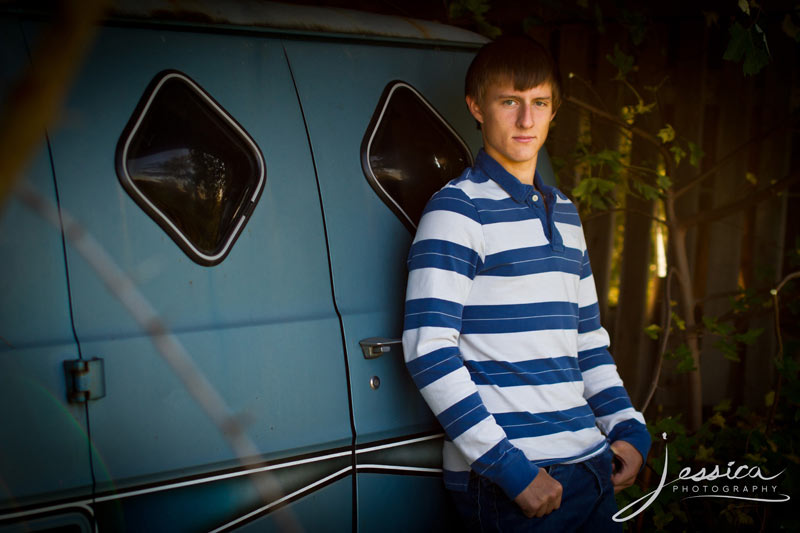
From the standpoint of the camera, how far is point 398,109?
2.05 meters

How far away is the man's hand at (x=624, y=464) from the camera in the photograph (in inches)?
75.2

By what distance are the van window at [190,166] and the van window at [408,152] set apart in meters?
0.39

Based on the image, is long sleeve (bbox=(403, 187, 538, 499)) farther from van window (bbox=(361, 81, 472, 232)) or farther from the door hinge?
the door hinge

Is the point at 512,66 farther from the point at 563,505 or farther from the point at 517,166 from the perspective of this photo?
the point at 563,505

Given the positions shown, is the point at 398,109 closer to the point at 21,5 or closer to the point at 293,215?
the point at 293,215

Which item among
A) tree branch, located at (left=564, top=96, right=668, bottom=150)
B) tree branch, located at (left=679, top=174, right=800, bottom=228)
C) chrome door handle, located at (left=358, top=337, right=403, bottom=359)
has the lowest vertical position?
chrome door handle, located at (left=358, top=337, right=403, bottom=359)

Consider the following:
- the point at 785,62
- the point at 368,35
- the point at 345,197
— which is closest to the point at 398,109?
the point at 368,35

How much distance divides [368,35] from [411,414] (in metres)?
1.18

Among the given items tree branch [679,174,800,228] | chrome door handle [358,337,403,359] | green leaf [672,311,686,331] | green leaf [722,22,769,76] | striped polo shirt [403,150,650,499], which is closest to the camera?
striped polo shirt [403,150,650,499]

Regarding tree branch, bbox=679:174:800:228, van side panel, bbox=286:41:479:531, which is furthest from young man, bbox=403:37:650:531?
tree branch, bbox=679:174:800:228

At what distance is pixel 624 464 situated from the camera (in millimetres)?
1914

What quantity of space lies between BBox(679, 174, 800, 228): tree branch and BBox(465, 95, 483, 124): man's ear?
6.00 ft

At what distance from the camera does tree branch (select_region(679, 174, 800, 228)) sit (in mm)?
3127

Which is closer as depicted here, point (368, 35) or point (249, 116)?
point (249, 116)
